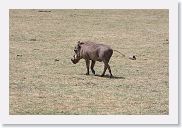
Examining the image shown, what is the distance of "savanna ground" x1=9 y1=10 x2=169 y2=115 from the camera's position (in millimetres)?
13211

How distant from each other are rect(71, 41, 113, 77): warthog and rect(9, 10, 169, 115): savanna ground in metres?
0.30

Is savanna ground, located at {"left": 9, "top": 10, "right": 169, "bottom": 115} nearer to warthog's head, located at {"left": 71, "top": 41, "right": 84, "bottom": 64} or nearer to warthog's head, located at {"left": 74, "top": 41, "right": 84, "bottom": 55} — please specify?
warthog's head, located at {"left": 71, "top": 41, "right": 84, "bottom": 64}

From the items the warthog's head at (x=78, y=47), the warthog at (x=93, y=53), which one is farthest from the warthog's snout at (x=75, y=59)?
the warthog's head at (x=78, y=47)

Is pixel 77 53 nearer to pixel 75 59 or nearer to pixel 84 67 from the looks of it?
pixel 75 59

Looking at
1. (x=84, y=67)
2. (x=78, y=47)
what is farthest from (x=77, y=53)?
(x=84, y=67)

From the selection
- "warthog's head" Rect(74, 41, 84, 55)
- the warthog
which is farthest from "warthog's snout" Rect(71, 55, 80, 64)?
"warthog's head" Rect(74, 41, 84, 55)

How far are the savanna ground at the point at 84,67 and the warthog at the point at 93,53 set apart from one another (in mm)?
304

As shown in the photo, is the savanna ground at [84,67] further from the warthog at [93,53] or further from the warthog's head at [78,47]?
the warthog's head at [78,47]

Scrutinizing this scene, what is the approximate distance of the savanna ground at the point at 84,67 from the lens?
13.2m

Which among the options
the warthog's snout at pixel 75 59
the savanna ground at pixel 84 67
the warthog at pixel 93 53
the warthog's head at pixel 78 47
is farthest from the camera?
the warthog's snout at pixel 75 59

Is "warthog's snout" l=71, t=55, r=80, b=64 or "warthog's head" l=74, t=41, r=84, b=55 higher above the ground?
"warthog's head" l=74, t=41, r=84, b=55

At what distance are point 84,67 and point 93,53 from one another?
3.38 feet
